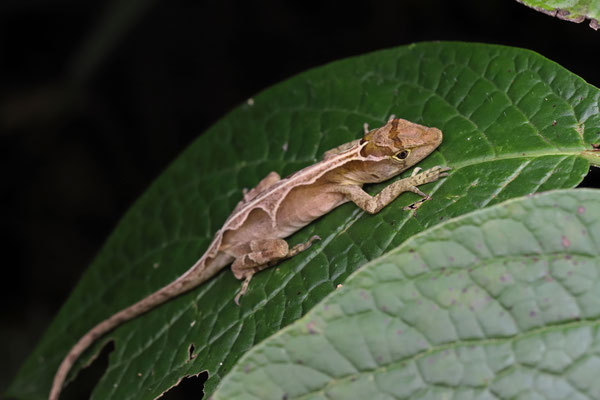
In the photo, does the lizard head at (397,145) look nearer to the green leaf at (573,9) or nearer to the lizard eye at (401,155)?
the lizard eye at (401,155)

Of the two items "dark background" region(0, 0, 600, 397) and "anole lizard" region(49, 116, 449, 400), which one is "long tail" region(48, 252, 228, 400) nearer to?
"anole lizard" region(49, 116, 449, 400)

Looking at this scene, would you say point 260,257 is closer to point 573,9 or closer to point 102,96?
point 573,9

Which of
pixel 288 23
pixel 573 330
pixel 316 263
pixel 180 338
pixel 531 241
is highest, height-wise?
pixel 288 23

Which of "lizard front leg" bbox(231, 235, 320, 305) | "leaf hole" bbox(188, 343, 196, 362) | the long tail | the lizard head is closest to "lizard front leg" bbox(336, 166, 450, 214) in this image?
the lizard head

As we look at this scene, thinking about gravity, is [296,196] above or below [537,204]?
below

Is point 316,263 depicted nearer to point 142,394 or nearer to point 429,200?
point 429,200

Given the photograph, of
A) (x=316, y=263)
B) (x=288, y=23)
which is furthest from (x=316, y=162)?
(x=288, y=23)

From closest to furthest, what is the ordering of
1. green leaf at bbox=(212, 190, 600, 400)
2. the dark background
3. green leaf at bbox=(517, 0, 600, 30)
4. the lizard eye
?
green leaf at bbox=(212, 190, 600, 400) → green leaf at bbox=(517, 0, 600, 30) → the lizard eye → the dark background
